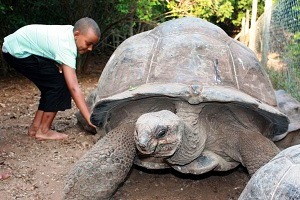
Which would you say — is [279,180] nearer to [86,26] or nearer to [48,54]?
[86,26]

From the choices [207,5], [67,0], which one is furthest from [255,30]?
[67,0]

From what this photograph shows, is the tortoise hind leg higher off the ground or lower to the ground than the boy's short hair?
lower

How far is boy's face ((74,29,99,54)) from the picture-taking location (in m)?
3.80

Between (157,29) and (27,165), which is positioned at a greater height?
(157,29)

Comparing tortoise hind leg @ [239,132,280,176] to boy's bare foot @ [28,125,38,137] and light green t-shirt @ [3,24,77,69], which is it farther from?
boy's bare foot @ [28,125,38,137]

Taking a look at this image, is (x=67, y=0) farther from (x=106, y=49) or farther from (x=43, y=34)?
(x=43, y=34)

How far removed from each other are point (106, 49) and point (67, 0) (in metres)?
2.37

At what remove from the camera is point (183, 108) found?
8.88 feet

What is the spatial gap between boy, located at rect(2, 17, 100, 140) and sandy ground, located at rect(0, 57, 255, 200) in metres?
0.21

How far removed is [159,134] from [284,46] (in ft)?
12.3

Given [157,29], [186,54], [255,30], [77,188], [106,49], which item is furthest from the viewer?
[106,49]

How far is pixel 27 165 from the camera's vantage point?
138 inches

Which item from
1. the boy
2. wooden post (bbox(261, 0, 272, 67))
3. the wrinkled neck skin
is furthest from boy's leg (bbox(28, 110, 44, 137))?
wooden post (bbox(261, 0, 272, 67))

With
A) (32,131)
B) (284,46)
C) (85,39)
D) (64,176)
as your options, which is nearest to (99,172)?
(64,176)
